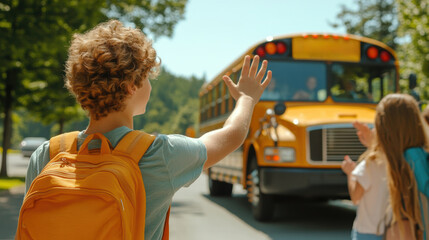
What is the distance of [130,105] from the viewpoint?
1673 mm

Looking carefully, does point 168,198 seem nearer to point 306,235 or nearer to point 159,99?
point 306,235

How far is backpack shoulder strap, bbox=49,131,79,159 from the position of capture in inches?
63.8

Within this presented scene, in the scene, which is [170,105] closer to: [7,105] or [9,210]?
[7,105]

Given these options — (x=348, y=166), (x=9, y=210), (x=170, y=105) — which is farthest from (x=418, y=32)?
(x=170, y=105)

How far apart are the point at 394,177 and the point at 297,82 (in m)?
6.14

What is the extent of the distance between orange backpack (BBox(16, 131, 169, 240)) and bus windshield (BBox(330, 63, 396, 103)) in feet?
25.4

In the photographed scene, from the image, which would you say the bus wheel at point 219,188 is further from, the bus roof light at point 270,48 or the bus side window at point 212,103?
the bus roof light at point 270,48

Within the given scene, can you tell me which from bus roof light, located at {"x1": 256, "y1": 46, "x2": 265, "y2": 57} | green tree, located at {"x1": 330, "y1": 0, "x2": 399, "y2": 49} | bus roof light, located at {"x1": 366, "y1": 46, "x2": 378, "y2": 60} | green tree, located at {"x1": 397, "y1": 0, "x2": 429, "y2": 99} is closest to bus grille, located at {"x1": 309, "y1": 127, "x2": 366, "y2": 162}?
bus roof light, located at {"x1": 256, "y1": 46, "x2": 265, "y2": 57}

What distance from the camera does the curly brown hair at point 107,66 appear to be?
1.58m

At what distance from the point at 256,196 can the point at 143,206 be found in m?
7.07

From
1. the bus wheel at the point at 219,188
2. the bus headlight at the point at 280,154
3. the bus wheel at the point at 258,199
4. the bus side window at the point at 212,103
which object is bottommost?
the bus wheel at the point at 219,188

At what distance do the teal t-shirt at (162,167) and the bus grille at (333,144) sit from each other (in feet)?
20.7

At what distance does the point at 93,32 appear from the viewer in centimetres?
165

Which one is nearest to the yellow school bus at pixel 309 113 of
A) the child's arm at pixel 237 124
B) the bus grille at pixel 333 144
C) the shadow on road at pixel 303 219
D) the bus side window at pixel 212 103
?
the bus grille at pixel 333 144
